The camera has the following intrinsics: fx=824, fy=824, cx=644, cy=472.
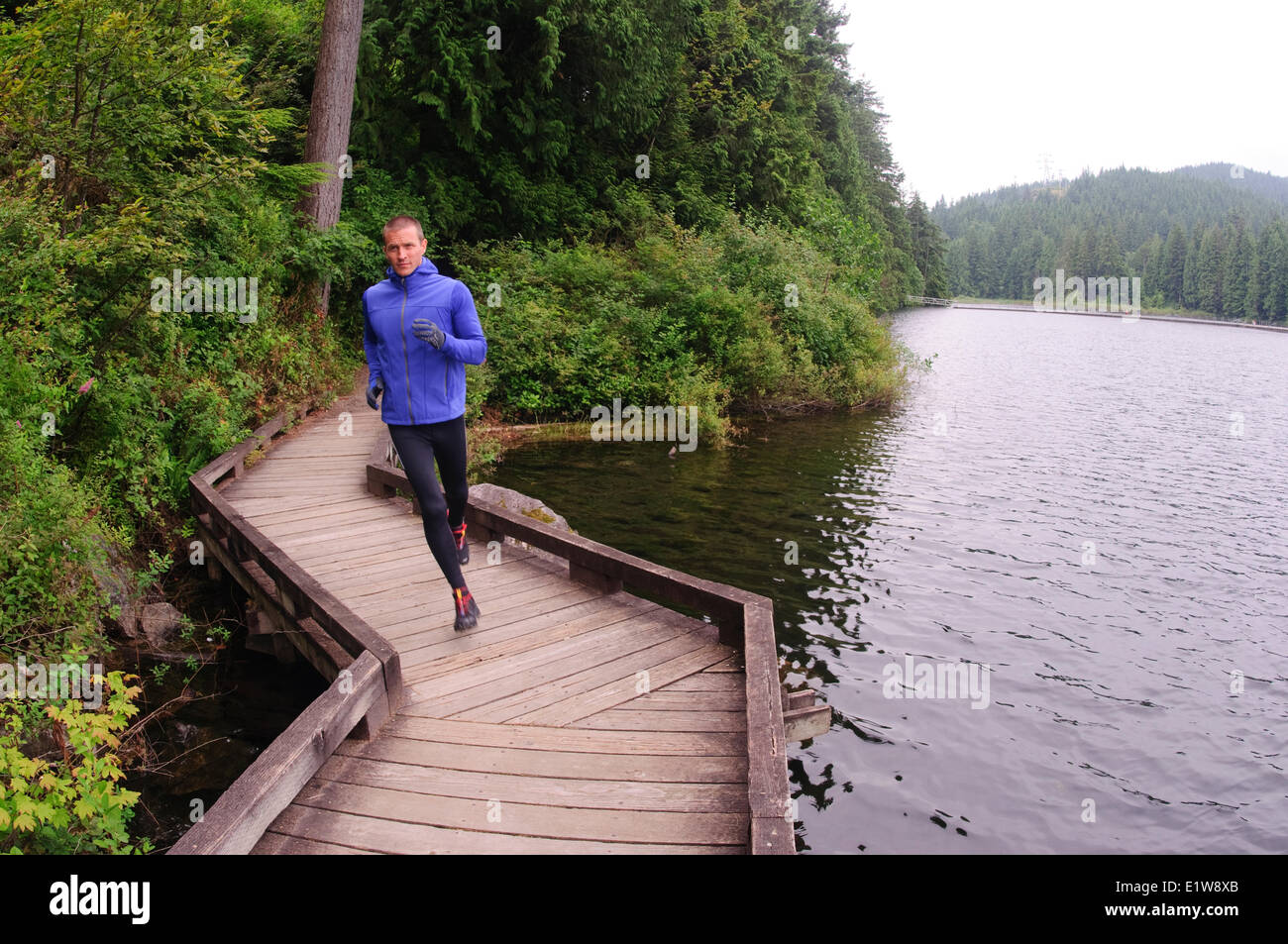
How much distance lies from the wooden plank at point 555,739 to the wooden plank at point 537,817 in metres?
0.38

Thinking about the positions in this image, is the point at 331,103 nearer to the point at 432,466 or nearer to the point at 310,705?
the point at 432,466

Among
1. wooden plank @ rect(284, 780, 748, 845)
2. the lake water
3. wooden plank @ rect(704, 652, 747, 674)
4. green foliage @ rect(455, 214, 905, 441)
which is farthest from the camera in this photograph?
green foliage @ rect(455, 214, 905, 441)

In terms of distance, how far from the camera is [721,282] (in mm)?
21375

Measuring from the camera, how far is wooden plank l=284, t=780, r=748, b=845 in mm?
3641

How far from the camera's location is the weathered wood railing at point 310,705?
337cm

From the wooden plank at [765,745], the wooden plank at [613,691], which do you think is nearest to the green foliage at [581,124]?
the wooden plank at [613,691]

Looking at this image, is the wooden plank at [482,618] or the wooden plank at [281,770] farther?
the wooden plank at [482,618]

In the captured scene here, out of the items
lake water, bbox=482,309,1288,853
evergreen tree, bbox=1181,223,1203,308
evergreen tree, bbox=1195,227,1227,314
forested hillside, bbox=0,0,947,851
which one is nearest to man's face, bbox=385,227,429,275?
forested hillside, bbox=0,0,947,851

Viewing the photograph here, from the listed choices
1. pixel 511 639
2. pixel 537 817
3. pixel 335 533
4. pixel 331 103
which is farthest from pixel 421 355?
pixel 331 103

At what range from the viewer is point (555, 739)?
4.48m

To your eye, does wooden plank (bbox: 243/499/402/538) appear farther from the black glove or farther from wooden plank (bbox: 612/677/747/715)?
wooden plank (bbox: 612/677/747/715)

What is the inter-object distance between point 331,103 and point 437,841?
17159 millimetres

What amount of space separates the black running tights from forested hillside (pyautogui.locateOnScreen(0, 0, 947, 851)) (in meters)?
1.95

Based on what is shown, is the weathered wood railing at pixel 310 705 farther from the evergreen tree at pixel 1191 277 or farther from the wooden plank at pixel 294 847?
the evergreen tree at pixel 1191 277
